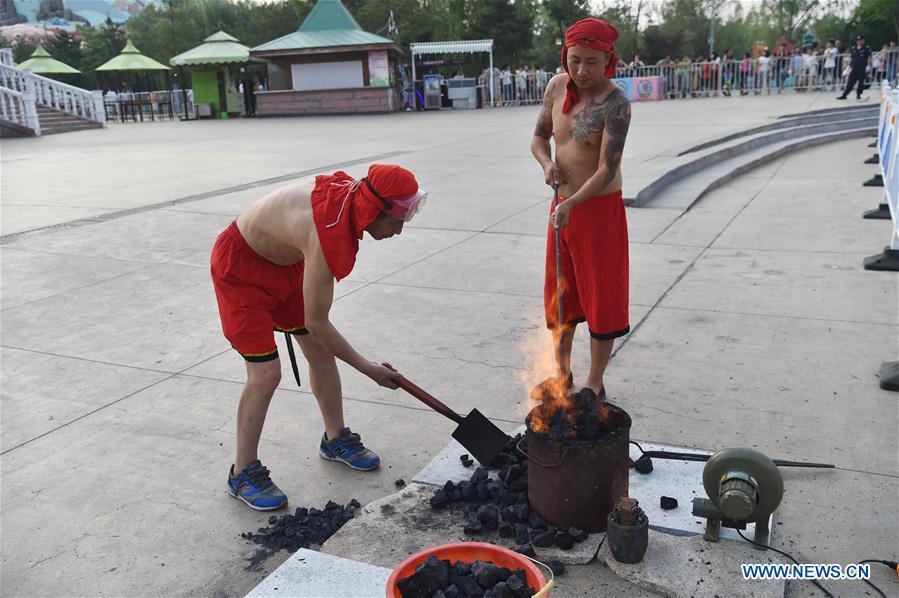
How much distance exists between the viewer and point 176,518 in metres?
3.29

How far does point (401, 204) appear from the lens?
284 centimetres

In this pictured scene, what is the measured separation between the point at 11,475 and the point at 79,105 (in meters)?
31.5

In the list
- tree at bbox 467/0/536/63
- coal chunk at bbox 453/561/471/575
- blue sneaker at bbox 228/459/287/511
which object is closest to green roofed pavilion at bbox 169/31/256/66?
tree at bbox 467/0/536/63

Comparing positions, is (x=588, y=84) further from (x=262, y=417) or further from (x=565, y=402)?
(x=262, y=417)

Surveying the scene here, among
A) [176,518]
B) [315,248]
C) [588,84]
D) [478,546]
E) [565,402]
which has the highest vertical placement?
[588,84]

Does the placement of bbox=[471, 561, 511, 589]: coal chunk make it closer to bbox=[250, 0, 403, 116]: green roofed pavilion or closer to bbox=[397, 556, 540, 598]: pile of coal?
bbox=[397, 556, 540, 598]: pile of coal

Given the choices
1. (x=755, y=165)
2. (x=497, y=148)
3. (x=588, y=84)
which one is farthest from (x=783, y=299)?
(x=497, y=148)

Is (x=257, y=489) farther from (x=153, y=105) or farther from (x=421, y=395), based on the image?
(x=153, y=105)

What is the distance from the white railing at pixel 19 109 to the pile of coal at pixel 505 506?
26.3 m

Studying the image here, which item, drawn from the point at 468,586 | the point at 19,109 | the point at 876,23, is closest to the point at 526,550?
the point at 468,586

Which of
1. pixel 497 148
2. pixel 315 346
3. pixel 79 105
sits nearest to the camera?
pixel 315 346

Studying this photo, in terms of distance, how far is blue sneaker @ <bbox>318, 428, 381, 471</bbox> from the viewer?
3647 mm

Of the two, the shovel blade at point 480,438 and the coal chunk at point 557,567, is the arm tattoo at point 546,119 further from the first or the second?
the coal chunk at point 557,567

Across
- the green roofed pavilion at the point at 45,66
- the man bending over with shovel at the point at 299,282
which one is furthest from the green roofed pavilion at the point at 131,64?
the man bending over with shovel at the point at 299,282
